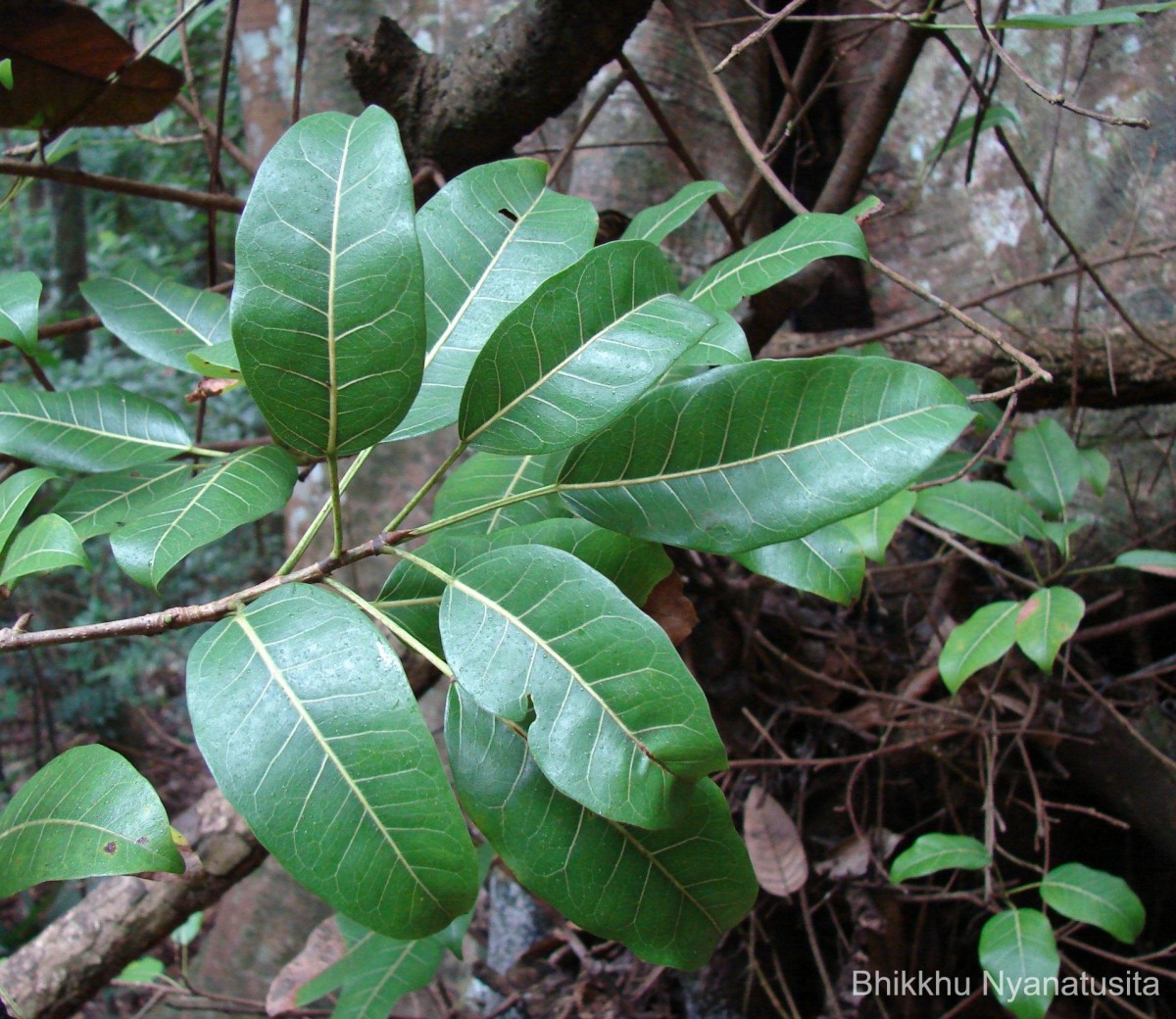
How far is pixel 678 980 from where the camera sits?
1230mm

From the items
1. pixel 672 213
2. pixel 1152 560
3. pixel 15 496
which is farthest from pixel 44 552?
pixel 1152 560

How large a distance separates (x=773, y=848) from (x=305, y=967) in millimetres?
675

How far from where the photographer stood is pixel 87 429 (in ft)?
2.36

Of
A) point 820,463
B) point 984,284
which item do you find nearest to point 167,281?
point 820,463

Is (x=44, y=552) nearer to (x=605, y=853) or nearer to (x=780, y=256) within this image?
(x=605, y=853)

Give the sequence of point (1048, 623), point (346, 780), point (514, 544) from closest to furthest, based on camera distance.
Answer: point (346, 780) → point (514, 544) → point (1048, 623)

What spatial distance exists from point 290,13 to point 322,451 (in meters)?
1.62

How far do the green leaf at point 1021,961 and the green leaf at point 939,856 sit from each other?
0.22 feet

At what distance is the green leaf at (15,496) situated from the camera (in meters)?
0.62

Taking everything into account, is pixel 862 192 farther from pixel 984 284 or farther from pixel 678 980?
pixel 678 980

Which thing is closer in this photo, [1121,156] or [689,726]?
[689,726]

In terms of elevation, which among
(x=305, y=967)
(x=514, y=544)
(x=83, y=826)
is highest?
(x=514, y=544)

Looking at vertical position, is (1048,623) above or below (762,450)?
below

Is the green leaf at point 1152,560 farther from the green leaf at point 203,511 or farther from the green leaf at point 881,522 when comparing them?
the green leaf at point 203,511
